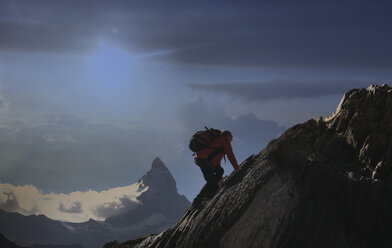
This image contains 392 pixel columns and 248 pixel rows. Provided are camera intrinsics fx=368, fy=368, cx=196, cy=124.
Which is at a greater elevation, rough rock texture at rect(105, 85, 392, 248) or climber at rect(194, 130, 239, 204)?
climber at rect(194, 130, 239, 204)

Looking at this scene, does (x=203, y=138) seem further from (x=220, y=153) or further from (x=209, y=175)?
(x=209, y=175)

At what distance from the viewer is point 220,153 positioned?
22594 millimetres

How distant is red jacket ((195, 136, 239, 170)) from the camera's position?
2184 centimetres

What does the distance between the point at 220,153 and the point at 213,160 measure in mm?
607

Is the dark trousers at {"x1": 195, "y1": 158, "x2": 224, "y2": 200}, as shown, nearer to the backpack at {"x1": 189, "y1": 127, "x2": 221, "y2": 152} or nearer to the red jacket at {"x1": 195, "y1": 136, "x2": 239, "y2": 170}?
the red jacket at {"x1": 195, "y1": 136, "x2": 239, "y2": 170}

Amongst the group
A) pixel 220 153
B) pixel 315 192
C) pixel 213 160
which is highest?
pixel 220 153

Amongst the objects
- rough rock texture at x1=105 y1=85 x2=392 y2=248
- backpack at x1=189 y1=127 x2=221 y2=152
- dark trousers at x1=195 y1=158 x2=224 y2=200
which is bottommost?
rough rock texture at x1=105 y1=85 x2=392 y2=248

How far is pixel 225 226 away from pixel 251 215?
1.35 meters

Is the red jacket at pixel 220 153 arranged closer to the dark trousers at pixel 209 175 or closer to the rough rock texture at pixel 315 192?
the dark trousers at pixel 209 175

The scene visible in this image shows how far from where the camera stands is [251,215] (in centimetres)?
1720

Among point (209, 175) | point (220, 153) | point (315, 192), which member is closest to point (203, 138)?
point (220, 153)

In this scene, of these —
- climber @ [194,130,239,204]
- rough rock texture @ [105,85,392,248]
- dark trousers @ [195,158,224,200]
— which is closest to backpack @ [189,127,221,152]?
climber @ [194,130,239,204]

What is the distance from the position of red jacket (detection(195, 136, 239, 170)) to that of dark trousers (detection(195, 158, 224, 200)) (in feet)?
1.02

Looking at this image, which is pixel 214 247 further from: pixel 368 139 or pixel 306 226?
pixel 368 139
